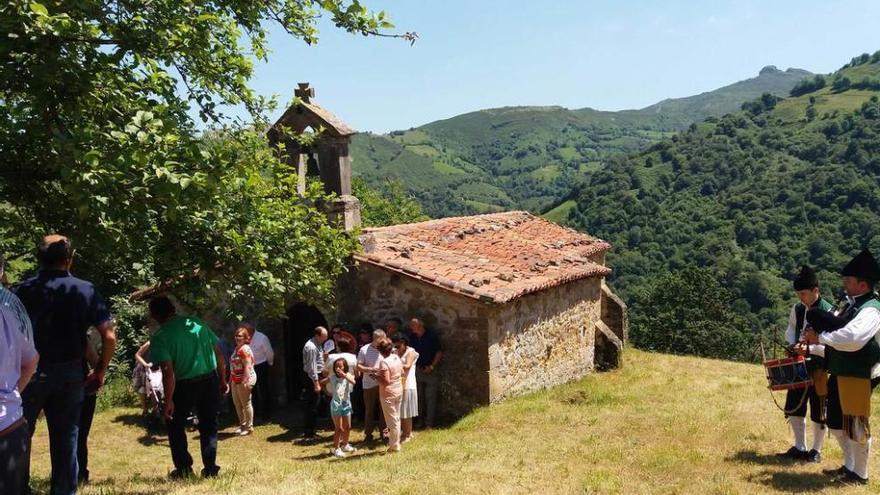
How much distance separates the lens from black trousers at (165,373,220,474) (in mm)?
6289

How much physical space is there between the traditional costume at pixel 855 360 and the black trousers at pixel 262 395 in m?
7.73

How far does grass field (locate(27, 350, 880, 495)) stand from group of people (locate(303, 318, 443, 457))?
419 mm

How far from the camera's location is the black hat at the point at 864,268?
6.20 m

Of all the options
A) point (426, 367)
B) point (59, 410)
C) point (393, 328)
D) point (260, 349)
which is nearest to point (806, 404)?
point (426, 367)

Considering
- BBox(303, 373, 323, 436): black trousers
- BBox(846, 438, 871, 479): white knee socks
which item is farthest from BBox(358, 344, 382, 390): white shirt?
BBox(846, 438, 871, 479): white knee socks

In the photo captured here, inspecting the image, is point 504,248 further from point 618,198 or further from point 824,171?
point 618,198

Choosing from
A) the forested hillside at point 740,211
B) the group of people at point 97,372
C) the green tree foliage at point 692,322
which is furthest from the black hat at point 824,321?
the green tree foliage at point 692,322

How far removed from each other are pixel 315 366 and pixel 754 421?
20.7 ft

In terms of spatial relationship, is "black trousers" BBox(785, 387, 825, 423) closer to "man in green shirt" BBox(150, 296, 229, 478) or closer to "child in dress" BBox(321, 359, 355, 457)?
"child in dress" BBox(321, 359, 355, 457)

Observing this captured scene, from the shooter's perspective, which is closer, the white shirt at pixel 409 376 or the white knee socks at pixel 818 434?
the white knee socks at pixel 818 434

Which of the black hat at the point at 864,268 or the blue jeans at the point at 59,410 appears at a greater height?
the black hat at the point at 864,268

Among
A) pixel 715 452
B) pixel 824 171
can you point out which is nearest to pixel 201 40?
pixel 715 452

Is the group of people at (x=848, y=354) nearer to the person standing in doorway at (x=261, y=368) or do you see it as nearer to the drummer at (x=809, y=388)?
the drummer at (x=809, y=388)

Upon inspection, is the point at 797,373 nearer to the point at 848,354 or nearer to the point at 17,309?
the point at 848,354
